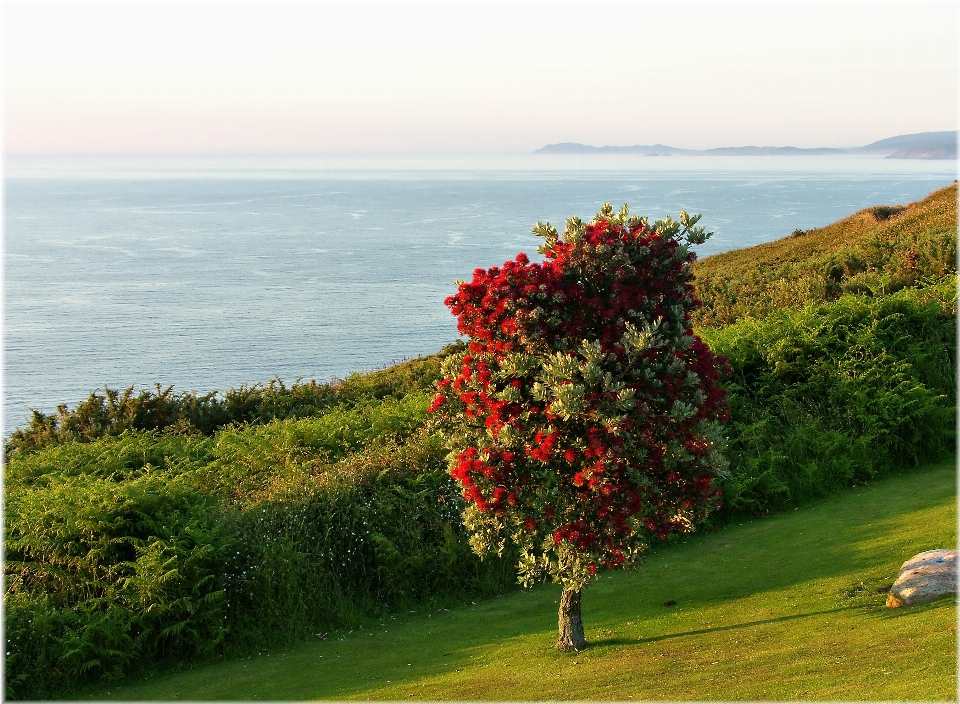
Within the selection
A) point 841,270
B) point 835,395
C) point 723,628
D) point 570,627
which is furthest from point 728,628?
point 841,270

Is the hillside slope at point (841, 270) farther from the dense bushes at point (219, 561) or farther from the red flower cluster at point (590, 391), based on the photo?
the red flower cluster at point (590, 391)

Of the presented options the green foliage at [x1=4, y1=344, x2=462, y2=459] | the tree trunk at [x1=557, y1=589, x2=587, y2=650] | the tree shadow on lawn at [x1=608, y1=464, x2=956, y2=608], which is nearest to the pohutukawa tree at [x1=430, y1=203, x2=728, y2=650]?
the tree trunk at [x1=557, y1=589, x2=587, y2=650]

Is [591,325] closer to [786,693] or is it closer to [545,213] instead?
[786,693]

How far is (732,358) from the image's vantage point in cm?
1892

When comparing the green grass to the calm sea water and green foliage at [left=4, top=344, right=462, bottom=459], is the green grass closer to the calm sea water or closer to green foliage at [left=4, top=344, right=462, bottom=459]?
green foliage at [left=4, top=344, right=462, bottom=459]

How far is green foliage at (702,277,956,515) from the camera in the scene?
16.3 meters

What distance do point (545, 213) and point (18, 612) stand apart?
158 metres

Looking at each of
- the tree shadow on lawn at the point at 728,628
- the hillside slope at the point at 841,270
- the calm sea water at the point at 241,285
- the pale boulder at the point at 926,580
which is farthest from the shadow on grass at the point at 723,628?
the calm sea water at the point at 241,285

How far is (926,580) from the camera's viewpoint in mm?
10102

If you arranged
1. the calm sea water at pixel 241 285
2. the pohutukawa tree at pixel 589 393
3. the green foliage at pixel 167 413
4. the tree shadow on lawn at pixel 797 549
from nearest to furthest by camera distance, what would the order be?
the pohutukawa tree at pixel 589 393 → the tree shadow on lawn at pixel 797 549 → the green foliage at pixel 167 413 → the calm sea water at pixel 241 285

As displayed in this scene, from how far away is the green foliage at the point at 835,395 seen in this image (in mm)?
16312

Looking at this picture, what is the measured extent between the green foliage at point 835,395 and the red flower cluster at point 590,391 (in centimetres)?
658

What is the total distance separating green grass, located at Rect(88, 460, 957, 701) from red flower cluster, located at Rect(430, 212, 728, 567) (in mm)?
1499

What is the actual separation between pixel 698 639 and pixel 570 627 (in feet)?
4.92
